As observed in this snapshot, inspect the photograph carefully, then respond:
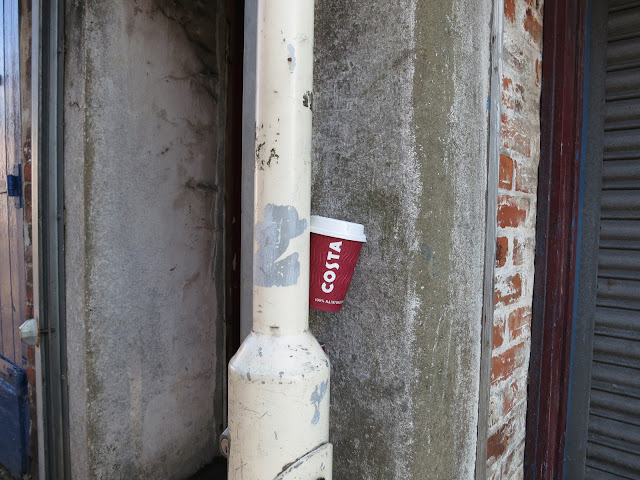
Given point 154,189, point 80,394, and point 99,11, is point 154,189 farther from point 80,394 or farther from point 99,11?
point 80,394

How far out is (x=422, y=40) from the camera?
1124 mm

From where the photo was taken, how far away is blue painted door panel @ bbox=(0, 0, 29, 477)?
7.74ft

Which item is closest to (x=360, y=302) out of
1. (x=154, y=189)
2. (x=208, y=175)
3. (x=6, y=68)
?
(x=154, y=189)

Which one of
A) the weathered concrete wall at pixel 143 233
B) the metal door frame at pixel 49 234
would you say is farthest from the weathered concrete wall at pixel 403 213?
the metal door frame at pixel 49 234

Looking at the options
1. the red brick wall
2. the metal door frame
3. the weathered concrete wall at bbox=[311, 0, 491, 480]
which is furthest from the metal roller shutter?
the metal door frame

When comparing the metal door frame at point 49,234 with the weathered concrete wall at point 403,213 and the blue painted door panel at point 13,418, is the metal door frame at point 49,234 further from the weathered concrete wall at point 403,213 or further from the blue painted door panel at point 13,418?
the weathered concrete wall at point 403,213

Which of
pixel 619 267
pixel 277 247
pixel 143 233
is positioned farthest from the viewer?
pixel 143 233

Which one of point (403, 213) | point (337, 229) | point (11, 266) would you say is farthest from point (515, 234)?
point (11, 266)

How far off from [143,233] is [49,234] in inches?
16.6

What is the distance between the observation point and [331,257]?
43.2 inches

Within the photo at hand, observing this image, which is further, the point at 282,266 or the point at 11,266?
the point at 11,266

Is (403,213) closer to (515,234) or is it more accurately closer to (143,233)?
(515,234)

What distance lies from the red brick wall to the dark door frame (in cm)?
4

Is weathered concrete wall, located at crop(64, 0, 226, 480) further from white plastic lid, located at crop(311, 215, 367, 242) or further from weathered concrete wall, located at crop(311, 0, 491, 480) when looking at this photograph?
A: white plastic lid, located at crop(311, 215, 367, 242)
